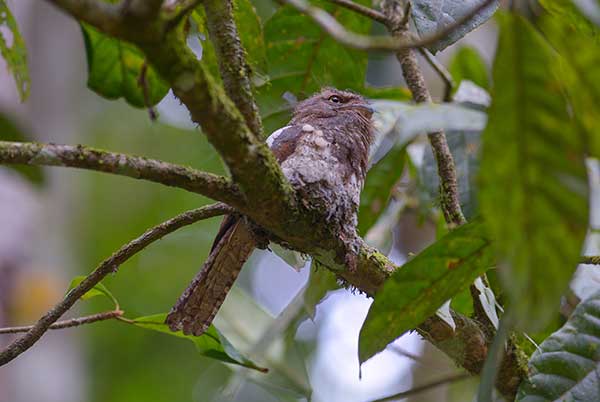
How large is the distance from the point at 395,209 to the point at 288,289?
4951 millimetres

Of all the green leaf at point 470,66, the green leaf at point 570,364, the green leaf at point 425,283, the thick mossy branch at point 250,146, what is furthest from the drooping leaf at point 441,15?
the green leaf at point 470,66

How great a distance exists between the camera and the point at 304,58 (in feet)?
10.6

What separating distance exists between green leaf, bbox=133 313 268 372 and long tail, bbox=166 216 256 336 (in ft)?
0.08

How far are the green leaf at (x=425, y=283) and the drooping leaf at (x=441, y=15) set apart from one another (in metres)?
0.53

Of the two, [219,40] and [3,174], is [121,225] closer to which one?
[3,174]

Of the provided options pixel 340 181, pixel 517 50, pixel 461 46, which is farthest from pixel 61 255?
pixel 517 50

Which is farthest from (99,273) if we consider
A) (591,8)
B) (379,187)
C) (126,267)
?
(126,267)

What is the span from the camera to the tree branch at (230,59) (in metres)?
1.80

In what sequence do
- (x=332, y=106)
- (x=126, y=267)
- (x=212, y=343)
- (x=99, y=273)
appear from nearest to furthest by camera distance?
(x=99, y=273)
(x=212, y=343)
(x=332, y=106)
(x=126, y=267)

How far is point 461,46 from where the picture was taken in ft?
12.5

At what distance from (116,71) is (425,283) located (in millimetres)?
1474

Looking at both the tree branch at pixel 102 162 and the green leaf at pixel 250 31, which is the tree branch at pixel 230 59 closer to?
the tree branch at pixel 102 162

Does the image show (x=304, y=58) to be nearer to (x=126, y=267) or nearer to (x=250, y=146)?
(x=250, y=146)

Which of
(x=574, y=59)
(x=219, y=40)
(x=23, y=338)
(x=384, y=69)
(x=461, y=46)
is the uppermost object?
(x=384, y=69)
